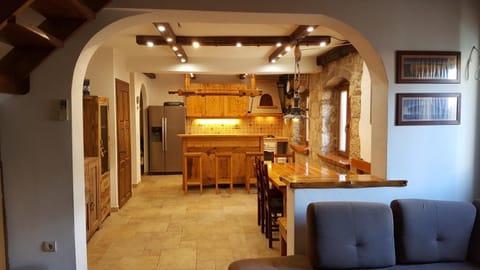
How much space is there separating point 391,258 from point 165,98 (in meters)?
7.75

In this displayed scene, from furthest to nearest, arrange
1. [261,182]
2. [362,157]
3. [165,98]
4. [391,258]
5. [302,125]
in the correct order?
[165,98] → [302,125] → [362,157] → [261,182] → [391,258]

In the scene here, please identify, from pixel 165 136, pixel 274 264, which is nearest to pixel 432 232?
pixel 274 264

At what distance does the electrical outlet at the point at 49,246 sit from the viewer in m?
2.73

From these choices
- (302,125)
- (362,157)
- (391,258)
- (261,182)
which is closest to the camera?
(391,258)

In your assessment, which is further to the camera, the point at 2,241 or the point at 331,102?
the point at 331,102

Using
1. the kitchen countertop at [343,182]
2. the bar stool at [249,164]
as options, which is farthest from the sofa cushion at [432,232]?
the bar stool at [249,164]

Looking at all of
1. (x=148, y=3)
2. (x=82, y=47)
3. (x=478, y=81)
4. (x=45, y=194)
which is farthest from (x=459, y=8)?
(x=45, y=194)

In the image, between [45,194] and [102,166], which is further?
[102,166]

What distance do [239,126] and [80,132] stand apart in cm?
662

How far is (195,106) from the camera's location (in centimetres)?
869

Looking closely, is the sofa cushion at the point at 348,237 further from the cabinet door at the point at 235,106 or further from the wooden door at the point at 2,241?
the cabinet door at the point at 235,106

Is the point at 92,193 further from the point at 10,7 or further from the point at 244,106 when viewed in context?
the point at 244,106

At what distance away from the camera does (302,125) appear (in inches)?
320

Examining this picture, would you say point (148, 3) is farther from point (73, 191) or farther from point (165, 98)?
point (165, 98)
